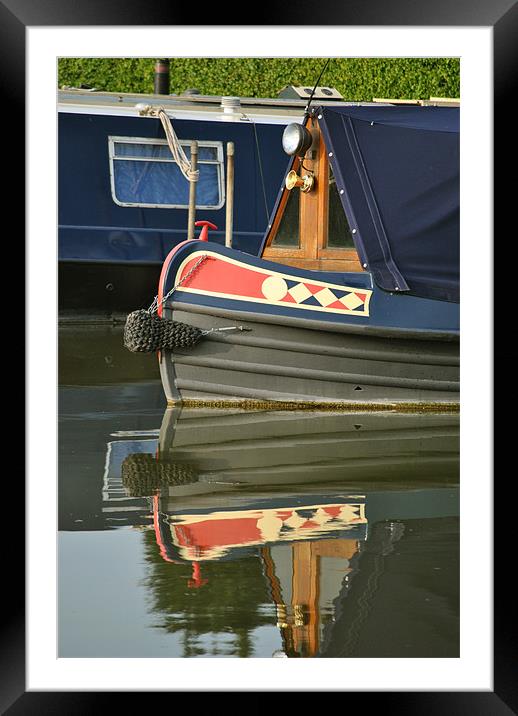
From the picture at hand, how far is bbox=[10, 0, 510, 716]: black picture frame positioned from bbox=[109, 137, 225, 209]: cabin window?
10766 mm

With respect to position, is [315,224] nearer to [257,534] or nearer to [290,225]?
[290,225]

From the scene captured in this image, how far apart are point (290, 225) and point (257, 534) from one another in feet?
15.3

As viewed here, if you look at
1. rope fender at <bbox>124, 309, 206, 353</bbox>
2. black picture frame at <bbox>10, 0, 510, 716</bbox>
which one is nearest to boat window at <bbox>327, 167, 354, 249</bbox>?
rope fender at <bbox>124, 309, 206, 353</bbox>

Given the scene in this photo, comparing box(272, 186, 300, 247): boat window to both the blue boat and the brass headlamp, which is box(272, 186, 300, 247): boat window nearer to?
the brass headlamp

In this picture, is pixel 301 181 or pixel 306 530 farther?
pixel 301 181

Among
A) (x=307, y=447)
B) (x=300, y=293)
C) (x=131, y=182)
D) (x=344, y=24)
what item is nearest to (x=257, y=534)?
(x=307, y=447)

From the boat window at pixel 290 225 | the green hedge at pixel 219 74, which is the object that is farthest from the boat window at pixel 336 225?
the green hedge at pixel 219 74

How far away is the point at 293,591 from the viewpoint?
13.5ft

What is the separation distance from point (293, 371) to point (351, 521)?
10.9 ft

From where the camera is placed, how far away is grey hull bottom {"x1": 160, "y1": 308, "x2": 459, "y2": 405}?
8336 millimetres

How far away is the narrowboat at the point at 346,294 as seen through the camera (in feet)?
27.1

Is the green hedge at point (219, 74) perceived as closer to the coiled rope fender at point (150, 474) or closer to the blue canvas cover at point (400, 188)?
the blue canvas cover at point (400, 188)

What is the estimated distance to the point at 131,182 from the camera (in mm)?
13461
